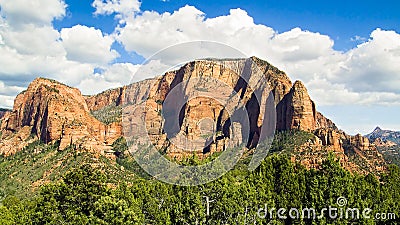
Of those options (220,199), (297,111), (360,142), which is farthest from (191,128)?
(220,199)

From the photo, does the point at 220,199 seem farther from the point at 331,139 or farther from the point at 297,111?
the point at 297,111

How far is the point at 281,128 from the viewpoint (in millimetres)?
174250

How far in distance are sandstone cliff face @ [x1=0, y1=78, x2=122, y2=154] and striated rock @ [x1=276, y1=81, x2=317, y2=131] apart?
78.8m

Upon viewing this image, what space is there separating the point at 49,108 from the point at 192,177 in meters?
151

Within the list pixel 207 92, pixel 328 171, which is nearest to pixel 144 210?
pixel 328 171

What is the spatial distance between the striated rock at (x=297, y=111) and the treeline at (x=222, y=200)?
12574 centimetres

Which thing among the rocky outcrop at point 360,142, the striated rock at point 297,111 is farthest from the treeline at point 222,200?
the striated rock at point 297,111

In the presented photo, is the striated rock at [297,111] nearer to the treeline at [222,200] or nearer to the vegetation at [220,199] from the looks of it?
the vegetation at [220,199]

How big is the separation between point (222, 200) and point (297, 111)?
466ft

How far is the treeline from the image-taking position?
1167 inches

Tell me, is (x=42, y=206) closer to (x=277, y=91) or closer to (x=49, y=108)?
(x=49, y=108)

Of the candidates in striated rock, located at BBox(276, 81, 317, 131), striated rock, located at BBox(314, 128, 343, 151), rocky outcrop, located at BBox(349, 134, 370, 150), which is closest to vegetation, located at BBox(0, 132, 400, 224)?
striated rock, located at BBox(314, 128, 343, 151)

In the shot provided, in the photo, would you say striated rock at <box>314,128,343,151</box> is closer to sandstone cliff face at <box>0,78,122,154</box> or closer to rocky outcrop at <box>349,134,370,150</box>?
rocky outcrop at <box>349,134,370,150</box>

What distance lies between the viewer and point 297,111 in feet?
552
